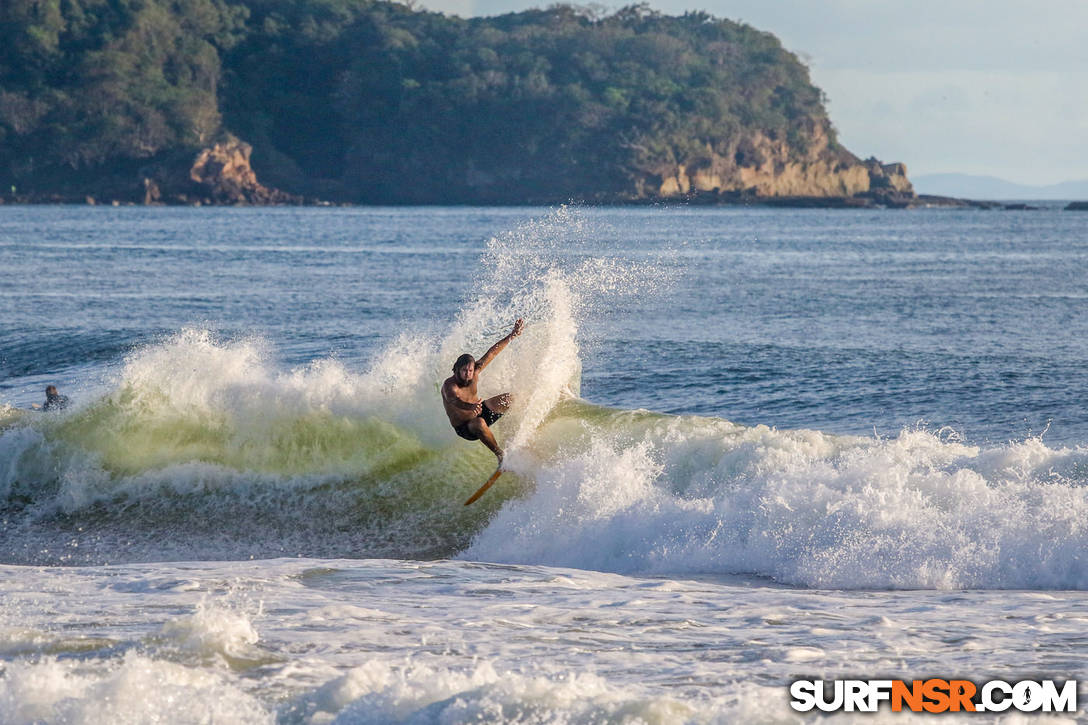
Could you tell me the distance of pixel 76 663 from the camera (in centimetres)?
755

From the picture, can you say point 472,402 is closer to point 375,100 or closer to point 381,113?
point 381,113

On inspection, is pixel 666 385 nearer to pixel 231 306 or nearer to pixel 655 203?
pixel 231 306

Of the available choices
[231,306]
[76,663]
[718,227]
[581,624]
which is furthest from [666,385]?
[718,227]

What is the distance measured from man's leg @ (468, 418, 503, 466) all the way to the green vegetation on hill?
5460 inches

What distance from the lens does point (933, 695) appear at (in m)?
7.15

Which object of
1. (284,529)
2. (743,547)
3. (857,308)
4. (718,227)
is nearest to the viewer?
(743,547)

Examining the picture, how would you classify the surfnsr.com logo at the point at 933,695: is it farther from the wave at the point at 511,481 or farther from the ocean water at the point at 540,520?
the wave at the point at 511,481

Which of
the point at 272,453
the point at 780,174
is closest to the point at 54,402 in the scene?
the point at 272,453

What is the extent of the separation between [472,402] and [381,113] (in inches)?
6181

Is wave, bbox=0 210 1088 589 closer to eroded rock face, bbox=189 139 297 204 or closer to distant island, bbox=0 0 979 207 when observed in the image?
eroded rock face, bbox=189 139 297 204

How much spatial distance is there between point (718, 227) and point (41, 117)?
9681cm

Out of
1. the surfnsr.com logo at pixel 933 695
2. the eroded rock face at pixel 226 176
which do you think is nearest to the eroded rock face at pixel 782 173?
the eroded rock face at pixel 226 176

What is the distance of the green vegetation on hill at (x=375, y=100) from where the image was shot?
152m

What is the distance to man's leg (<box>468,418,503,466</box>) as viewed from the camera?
13.0 meters
